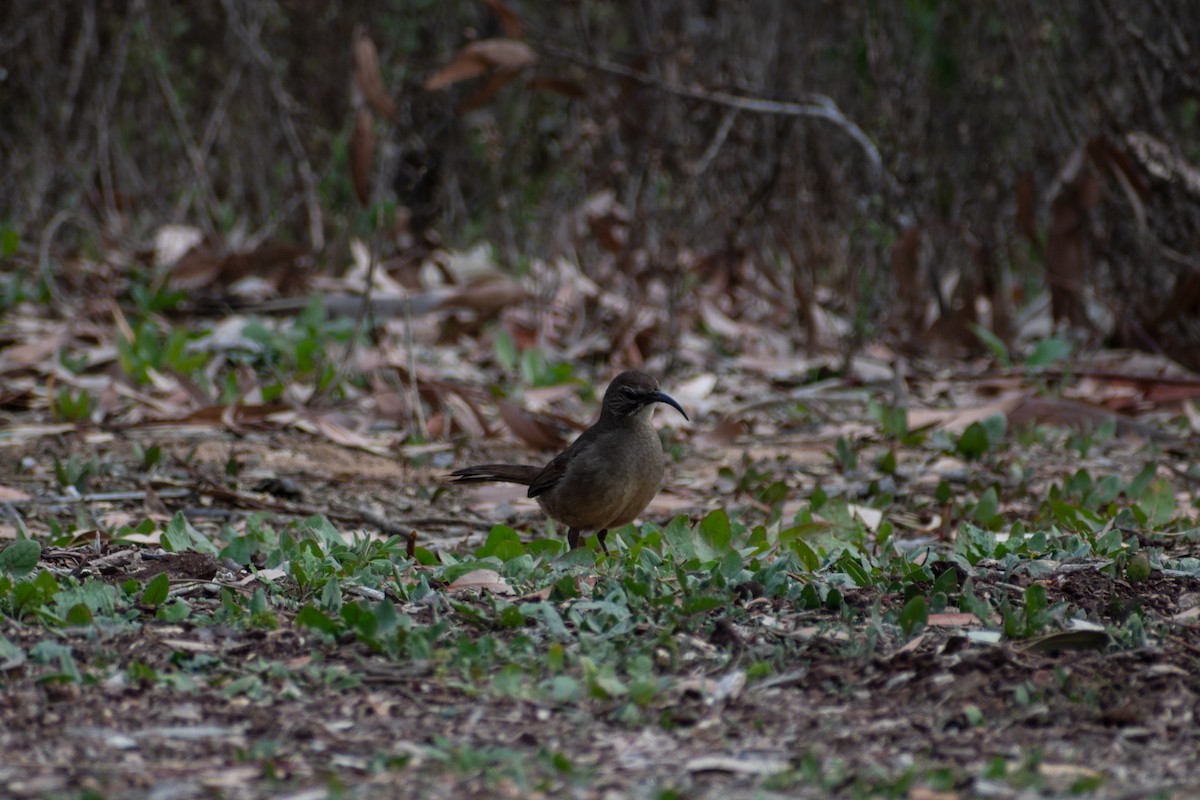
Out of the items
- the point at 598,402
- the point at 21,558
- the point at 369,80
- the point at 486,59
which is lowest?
the point at 598,402

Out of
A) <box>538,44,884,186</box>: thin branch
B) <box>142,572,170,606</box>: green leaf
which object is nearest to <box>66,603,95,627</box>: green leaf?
<box>142,572,170,606</box>: green leaf

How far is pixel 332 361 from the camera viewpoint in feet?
23.5

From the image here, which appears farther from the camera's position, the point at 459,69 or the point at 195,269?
the point at 195,269

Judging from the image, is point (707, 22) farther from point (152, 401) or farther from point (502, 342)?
point (152, 401)

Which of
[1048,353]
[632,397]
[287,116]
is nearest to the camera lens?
[632,397]

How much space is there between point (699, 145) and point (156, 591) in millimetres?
5935

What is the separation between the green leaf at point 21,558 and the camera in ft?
12.0

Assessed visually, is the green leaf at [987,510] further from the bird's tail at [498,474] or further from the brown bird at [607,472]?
the bird's tail at [498,474]

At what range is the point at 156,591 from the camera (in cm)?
340

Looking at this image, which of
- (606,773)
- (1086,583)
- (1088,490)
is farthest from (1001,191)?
(606,773)

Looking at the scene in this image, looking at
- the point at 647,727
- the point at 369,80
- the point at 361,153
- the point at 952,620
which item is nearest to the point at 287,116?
the point at 369,80

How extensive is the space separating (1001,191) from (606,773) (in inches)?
309

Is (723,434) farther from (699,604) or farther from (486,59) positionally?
(699,604)

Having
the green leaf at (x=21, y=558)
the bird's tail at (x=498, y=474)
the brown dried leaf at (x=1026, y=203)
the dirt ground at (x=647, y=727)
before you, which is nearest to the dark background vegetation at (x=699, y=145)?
the brown dried leaf at (x=1026, y=203)
